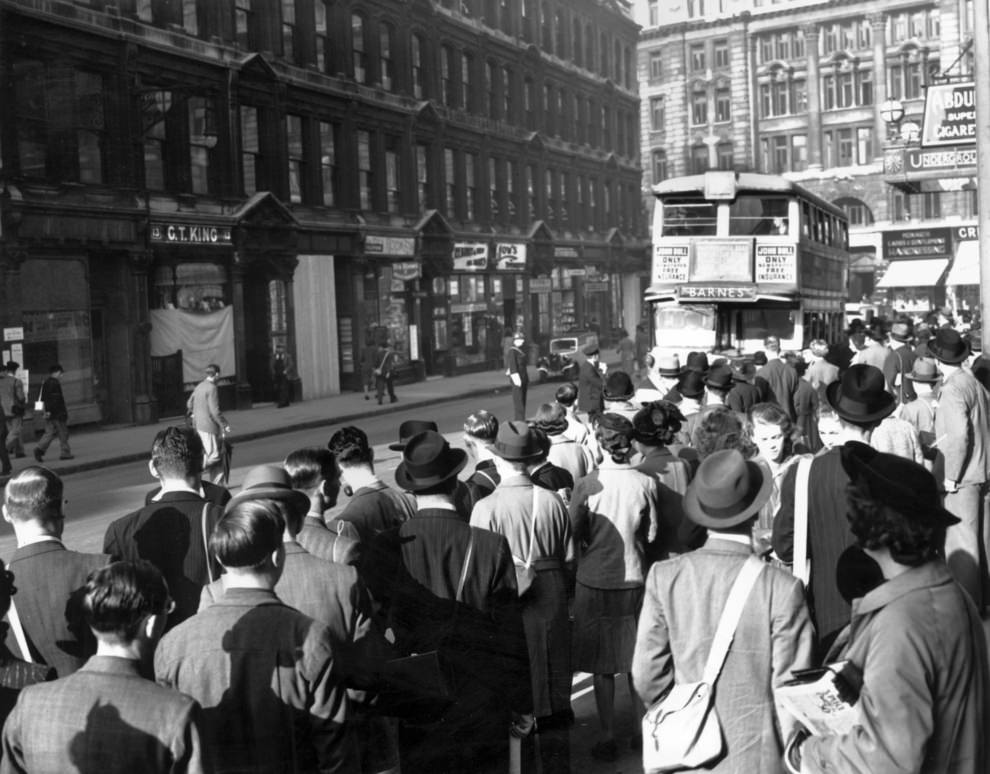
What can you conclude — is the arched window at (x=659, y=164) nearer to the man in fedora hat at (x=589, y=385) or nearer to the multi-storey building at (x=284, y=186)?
the multi-storey building at (x=284, y=186)

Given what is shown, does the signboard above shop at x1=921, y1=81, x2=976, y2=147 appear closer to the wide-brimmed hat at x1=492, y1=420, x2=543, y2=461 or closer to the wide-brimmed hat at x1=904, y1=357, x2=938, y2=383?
the wide-brimmed hat at x1=904, y1=357, x2=938, y2=383

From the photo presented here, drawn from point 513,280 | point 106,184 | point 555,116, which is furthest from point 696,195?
point 555,116

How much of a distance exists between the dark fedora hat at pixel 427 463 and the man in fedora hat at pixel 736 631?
5.05 feet

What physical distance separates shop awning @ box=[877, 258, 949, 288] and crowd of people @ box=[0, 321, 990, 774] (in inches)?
1938

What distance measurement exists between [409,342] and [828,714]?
3652 cm

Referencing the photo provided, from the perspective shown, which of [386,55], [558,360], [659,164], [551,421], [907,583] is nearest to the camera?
[907,583]

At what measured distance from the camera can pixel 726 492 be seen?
410cm

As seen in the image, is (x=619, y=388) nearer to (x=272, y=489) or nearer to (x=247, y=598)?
(x=272, y=489)

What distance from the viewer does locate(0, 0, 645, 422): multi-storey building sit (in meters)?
24.8

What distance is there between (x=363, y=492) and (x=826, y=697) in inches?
126

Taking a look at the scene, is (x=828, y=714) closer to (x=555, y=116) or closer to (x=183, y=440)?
(x=183, y=440)

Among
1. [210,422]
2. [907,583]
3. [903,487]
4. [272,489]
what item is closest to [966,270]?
[210,422]

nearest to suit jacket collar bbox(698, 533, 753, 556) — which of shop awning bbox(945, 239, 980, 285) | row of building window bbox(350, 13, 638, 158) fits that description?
shop awning bbox(945, 239, 980, 285)

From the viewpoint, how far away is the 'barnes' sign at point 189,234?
27111 millimetres
